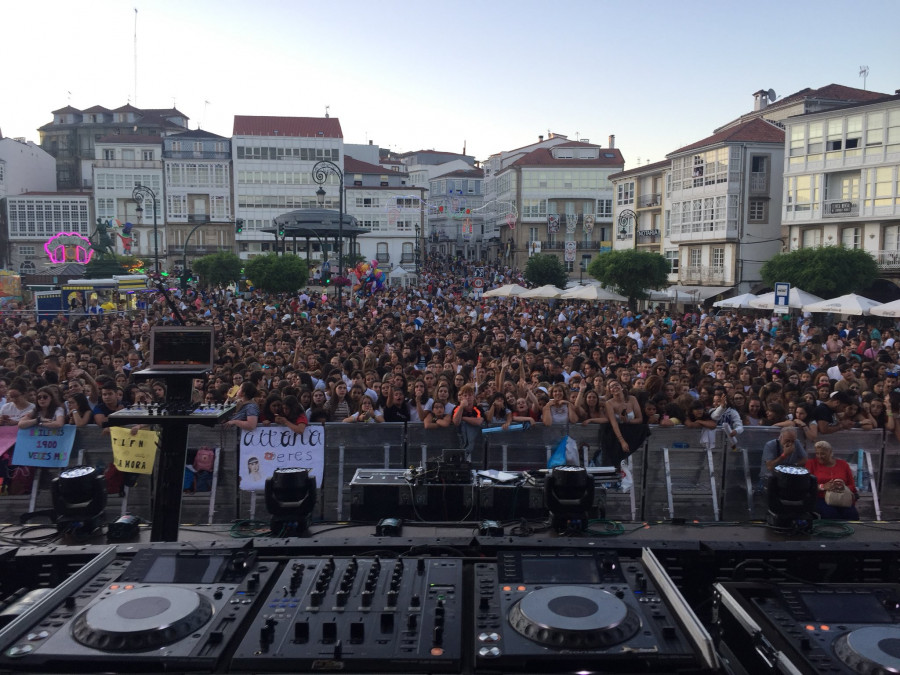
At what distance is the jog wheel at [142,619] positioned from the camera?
2.55m

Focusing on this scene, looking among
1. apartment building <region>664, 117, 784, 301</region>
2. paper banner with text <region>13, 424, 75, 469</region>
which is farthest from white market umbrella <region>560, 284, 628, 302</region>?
paper banner with text <region>13, 424, 75, 469</region>

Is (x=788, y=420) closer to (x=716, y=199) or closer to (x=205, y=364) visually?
(x=205, y=364)

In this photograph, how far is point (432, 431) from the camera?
8398mm

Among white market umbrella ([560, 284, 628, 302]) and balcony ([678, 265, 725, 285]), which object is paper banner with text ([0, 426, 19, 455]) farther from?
balcony ([678, 265, 725, 285])

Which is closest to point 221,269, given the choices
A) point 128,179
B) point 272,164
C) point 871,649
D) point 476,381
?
point 272,164

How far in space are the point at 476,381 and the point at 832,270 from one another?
2578 centimetres

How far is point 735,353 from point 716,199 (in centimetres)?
3381

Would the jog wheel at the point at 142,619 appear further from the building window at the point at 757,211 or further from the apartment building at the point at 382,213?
the apartment building at the point at 382,213

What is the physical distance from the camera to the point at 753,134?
46.9 meters

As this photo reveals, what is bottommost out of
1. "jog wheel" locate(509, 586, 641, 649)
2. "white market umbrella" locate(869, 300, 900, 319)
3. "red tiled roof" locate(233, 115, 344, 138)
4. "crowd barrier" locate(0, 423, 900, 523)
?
"crowd barrier" locate(0, 423, 900, 523)

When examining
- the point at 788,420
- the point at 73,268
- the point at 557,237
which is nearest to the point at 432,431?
the point at 788,420

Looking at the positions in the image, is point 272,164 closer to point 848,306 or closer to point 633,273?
point 633,273

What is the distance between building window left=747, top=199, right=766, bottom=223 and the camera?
4694 cm

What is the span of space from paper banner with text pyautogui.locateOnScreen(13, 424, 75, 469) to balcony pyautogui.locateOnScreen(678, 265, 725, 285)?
44543 millimetres
